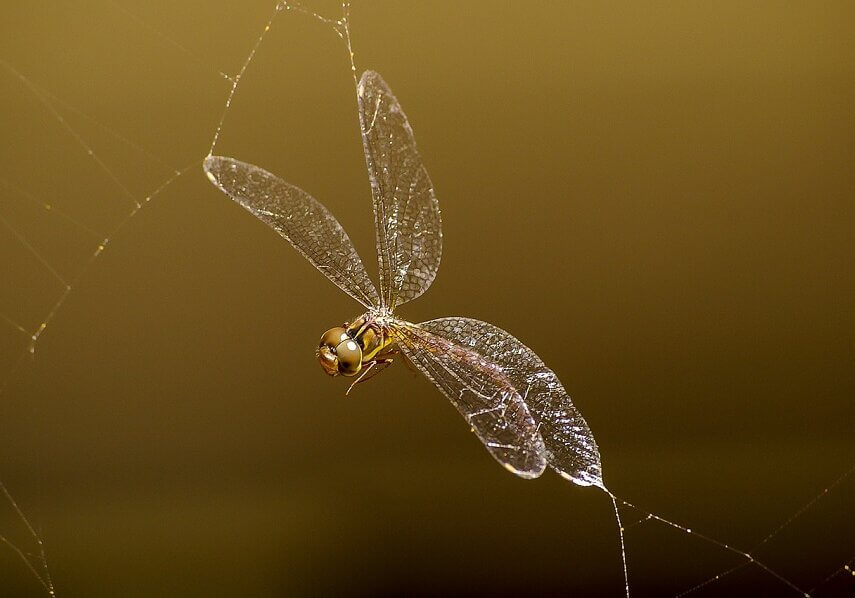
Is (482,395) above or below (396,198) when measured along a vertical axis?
below

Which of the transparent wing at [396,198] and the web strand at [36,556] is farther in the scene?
the web strand at [36,556]

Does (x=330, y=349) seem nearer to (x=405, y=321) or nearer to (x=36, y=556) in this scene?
(x=405, y=321)

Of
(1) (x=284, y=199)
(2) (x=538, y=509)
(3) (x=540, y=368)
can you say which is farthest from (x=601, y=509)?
(1) (x=284, y=199)

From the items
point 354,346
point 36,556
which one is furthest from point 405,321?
point 36,556

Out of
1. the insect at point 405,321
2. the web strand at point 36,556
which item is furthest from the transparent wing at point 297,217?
the web strand at point 36,556

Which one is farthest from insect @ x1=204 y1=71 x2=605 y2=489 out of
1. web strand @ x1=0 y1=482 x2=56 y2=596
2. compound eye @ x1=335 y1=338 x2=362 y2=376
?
web strand @ x1=0 y1=482 x2=56 y2=596

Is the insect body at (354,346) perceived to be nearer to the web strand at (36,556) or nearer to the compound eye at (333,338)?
the compound eye at (333,338)
